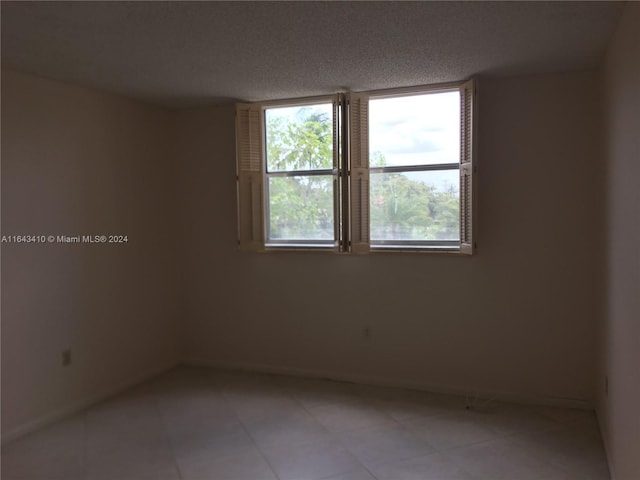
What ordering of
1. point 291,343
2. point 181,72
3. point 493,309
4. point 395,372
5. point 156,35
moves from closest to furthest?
point 156,35
point 181,72
point 493,309
point 395,372
point 291,343

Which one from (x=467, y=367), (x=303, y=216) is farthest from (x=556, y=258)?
(x=303, y=216)

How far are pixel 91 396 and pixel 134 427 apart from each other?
66 centimetres

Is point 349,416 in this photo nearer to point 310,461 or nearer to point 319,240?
point 310,461

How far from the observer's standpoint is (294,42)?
9.14 ft

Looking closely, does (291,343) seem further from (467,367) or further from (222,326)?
(467,367)

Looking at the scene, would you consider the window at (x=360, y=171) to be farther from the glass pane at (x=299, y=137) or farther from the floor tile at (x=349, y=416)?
the floor tile at (x=349, y=416)

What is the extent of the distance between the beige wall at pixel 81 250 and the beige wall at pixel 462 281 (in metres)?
0.37

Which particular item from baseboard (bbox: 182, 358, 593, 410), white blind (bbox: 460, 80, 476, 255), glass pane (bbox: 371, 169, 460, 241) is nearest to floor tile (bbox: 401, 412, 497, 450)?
baseboard (bbox: 182, 358, 593, 410)

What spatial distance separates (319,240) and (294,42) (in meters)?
1.80

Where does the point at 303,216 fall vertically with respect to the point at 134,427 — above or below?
above

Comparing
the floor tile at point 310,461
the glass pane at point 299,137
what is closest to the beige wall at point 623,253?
the floor tile at point 310,461

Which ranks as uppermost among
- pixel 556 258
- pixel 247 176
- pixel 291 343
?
pixel 247 176

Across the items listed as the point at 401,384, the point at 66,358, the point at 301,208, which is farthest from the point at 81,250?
the point at 401,384

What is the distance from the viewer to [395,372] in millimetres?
4074
